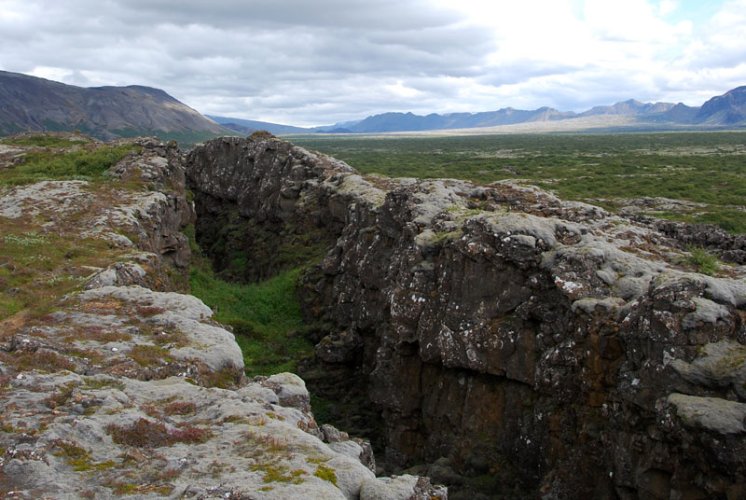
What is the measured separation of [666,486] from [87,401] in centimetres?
1345

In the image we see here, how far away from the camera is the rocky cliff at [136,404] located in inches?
411

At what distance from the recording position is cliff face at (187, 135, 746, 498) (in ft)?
50.4

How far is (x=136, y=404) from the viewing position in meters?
13.1

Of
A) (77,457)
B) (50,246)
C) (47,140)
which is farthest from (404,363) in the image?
(47,140)

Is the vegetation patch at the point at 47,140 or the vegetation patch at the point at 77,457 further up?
the vegetation patch at the point at 47,140

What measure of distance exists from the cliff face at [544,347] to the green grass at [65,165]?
22.1 meters

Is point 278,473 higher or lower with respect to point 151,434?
lower

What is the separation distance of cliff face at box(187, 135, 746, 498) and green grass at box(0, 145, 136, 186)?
22.1 meters

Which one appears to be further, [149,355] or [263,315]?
[263,315]

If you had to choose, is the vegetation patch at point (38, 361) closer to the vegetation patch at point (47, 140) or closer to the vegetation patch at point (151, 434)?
the vegetation patch at point (151, 434)

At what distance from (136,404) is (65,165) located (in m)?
37.0

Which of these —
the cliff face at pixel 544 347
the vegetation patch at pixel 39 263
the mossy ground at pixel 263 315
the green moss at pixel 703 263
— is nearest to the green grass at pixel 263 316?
the mossy ground at pixel 263 315

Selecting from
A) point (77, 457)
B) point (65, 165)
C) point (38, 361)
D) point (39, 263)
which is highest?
point (65, 165)

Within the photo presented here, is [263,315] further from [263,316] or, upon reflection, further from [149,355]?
[149,355]
